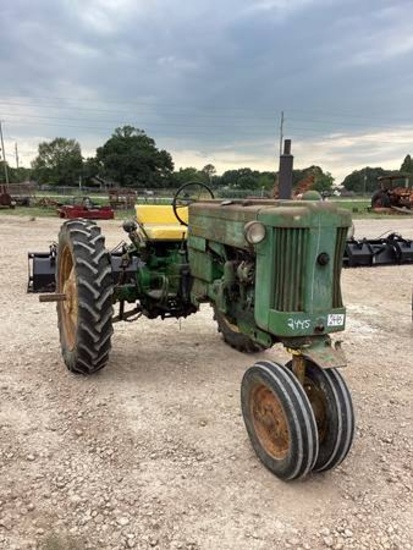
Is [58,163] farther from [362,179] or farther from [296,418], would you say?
[296,418]

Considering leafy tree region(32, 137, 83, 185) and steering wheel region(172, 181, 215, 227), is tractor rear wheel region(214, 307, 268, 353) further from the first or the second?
leafy tree region(32, 137, 83, 185)

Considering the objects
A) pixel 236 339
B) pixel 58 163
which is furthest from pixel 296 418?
pixel 58 163

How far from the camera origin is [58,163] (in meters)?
96.4

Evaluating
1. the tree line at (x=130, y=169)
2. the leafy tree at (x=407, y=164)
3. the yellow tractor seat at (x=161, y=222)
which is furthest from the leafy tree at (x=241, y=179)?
the yellow tractor seat at (x=161, y=222)

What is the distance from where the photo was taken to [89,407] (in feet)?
13.1

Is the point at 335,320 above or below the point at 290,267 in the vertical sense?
below

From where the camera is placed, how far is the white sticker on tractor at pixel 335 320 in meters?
3.13

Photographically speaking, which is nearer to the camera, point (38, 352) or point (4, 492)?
point (4, 492)

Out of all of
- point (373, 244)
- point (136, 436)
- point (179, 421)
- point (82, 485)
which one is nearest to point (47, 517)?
point (82, 485)

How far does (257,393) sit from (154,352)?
2251 mm

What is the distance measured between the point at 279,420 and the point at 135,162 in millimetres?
78093

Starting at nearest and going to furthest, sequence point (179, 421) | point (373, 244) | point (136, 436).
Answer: point (136, 436) → point (179, 421) → point (373, 244)

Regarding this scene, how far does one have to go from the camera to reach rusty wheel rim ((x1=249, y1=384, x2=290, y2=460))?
3025 mm

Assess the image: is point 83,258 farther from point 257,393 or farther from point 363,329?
point 363,329
